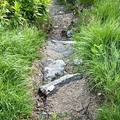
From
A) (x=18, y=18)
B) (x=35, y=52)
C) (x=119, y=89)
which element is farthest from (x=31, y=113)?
(x=18, y=18)

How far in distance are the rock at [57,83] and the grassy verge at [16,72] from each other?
223mm

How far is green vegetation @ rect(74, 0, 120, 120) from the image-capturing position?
4.27 metres

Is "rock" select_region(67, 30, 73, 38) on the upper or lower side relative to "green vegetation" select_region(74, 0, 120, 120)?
lower

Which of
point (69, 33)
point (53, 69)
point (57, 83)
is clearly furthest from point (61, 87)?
point (69, 33)

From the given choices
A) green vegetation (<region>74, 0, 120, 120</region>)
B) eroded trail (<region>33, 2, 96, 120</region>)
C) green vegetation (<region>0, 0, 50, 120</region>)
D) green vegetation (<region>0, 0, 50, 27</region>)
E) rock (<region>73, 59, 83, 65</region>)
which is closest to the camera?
green vegetation (<region>74, 0, 120, 120</region>)

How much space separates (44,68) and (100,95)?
131 cm

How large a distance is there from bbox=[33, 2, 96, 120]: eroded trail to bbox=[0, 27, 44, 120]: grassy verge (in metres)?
0.21

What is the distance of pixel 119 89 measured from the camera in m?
4.37

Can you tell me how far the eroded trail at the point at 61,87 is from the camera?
459 cm

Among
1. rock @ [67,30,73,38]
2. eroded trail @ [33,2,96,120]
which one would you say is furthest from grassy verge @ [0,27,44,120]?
rock @ [67,30,73,38]

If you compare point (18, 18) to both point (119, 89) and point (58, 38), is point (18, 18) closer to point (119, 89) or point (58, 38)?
point (58, 38)

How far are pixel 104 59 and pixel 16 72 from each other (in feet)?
3.92

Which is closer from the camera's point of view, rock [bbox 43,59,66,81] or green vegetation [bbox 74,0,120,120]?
green vegetation [bbox 74,0,120,120]

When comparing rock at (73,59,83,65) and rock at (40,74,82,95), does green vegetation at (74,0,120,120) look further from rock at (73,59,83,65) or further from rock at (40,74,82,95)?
rock at (40,74,82,95)
